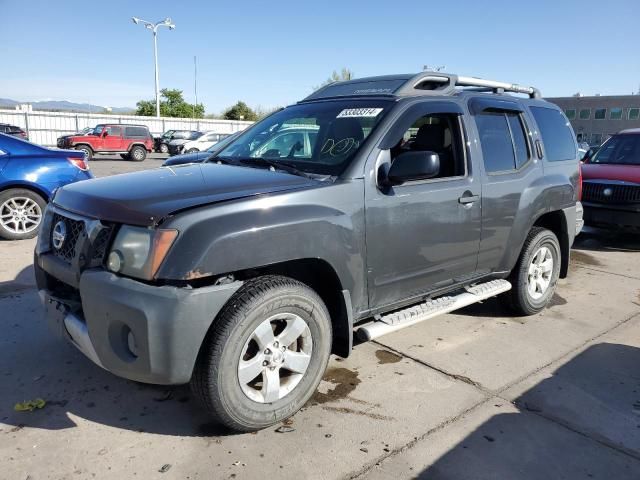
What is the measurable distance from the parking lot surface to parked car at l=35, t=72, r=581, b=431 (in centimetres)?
30

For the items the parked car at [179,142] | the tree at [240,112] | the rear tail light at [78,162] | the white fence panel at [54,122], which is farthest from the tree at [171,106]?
the rear tail light at [78,162]

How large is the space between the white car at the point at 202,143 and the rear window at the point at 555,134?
21.4 m

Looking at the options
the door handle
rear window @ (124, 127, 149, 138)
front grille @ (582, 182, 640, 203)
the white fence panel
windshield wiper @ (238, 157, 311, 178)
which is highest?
the white fence panel

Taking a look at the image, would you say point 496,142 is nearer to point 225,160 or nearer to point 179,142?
point 225,160

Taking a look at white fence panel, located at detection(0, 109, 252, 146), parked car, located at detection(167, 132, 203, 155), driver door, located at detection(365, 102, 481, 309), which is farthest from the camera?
white fence panel, located at detection(0, 109, 252, 146)

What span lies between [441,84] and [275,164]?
1.59m

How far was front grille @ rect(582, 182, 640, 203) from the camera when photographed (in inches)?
302

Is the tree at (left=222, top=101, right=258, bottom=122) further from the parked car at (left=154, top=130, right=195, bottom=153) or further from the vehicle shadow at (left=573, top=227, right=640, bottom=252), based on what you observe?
the vehicle shadow at (left=573, top=227, right=640, bottom=252)

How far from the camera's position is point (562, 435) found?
291cm

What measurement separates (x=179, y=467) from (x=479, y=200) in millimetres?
2730

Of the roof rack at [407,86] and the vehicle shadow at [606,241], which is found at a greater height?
the roof rack at [407,86]

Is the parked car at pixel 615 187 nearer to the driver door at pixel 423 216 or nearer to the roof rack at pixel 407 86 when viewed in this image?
the roof rack at pixel 407 86

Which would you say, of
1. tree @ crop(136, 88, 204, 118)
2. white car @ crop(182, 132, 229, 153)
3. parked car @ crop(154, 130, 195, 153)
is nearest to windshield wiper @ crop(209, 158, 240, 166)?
white car @ crop(182, 132, 229, 153)

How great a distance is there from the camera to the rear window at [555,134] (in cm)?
473
